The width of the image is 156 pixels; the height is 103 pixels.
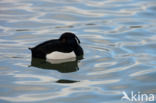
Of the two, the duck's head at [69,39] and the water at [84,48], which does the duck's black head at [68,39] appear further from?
the water at [84,48]

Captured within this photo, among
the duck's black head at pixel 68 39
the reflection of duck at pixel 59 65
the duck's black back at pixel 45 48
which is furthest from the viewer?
the duck's black head at pixel 68 39

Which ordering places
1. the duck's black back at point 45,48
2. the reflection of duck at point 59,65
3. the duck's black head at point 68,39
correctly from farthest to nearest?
the duck's black head at point 68,39
the duck's black back at point 45,48
the reflection of duck at point 59,65

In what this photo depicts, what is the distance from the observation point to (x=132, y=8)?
18156 mm

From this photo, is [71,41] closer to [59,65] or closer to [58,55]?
[58,55]

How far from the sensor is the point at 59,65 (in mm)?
12750

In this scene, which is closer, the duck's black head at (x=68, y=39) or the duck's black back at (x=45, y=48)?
the duck's black back at (x=45, y=48)

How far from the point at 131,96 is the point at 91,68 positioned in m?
2.06

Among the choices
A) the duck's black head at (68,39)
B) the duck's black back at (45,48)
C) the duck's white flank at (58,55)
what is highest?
the duck's black head at (68,39)

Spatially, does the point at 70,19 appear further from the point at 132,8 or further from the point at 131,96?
the point at 131,96

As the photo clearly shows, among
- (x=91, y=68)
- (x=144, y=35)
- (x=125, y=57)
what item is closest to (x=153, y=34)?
(x=144, y=35)

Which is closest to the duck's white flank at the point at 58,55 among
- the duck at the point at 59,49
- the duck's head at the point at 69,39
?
the duck at the point at 59,49

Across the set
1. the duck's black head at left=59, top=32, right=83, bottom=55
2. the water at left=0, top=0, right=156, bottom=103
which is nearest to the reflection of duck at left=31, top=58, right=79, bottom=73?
the water at left=0, top=0, right=156, bottom=103

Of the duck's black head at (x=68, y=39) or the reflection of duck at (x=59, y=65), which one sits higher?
the duck's black head at (x=68, y=39)

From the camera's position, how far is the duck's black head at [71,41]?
13.2m
